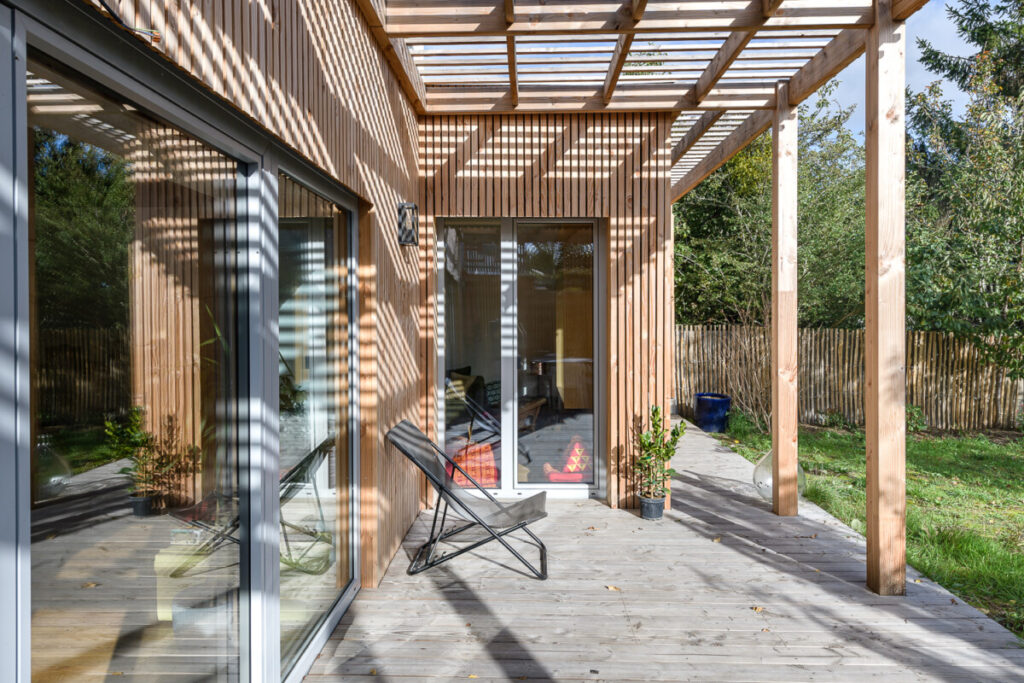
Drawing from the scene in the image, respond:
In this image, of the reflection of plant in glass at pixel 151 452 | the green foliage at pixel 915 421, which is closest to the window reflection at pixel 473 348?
the reflection of plant in glass at pixel 151 452

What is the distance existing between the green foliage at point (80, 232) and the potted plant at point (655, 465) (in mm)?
4147

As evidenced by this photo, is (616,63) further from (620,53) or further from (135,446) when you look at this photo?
(135,446)

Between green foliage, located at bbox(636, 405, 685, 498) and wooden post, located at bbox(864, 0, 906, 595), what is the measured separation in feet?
5.41

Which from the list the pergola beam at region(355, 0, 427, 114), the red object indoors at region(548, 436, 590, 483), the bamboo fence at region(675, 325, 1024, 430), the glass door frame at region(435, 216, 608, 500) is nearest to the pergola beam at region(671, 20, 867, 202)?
the glass door frame at region(435, 216, 608, 500)

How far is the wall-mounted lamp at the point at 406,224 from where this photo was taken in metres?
4.30

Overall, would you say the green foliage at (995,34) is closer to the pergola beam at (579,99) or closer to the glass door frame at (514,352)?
the pergola beam at (579,99)

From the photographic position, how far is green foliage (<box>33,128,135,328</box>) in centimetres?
125

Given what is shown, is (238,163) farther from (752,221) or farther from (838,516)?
(752,221)

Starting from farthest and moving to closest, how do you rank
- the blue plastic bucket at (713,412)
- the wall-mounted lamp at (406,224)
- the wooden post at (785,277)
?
1. the blue plastic bucket at (713,412)
2. the wooden post at (785,277)
3. the wall-mounted lamp at (406,224)

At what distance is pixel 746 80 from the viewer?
4746 mm

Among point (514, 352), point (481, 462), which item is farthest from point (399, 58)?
point (481, 462)

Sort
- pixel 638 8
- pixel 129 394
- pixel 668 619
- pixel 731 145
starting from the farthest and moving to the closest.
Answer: pixel 731 145
pixel 638 8
pixel 668 619
pixel 129 394

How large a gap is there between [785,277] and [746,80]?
158 cm

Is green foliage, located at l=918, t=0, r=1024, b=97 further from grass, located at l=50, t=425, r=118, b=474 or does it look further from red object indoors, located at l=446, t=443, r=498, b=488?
grass, located at l=50, t=425, r=118, b=474
